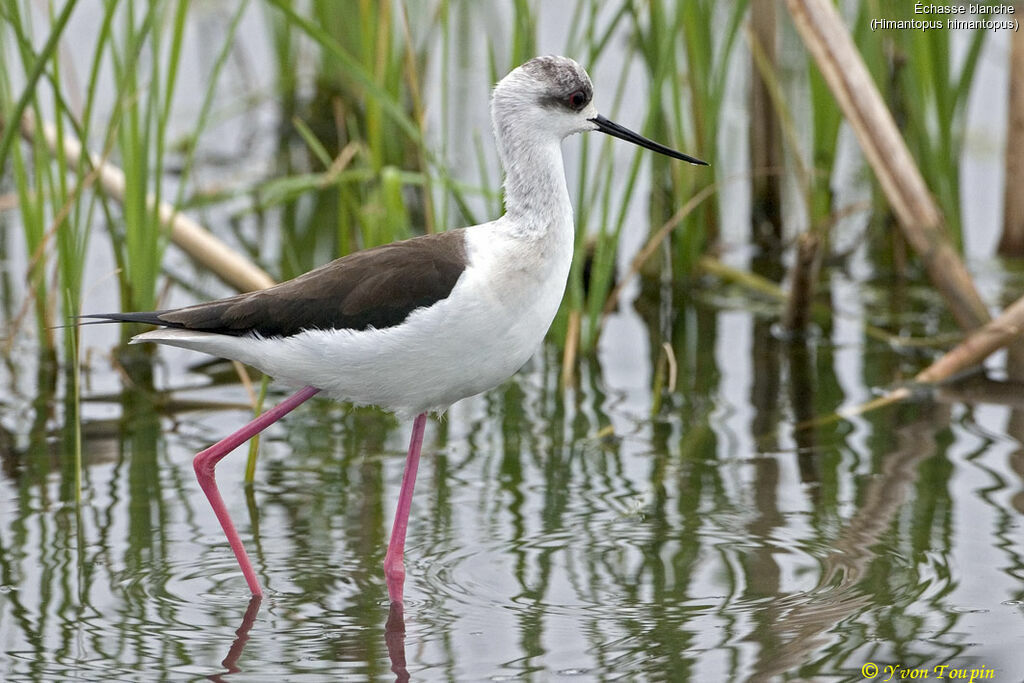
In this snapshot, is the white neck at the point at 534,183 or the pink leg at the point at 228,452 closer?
the white neck at the point at 534,183

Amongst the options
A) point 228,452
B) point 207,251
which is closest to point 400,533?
point 228,452

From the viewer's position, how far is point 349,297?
4.18 metres

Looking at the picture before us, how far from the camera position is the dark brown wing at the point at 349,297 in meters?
4.08

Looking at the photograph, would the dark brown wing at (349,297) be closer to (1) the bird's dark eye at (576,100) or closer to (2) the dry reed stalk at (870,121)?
(1) the bird's dark eye at (576,100)

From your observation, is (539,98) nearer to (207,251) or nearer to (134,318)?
(134,318)

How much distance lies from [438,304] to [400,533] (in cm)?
80

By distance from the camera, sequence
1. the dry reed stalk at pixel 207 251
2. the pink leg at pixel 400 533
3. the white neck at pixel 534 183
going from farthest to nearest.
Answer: the dry reed stalk at pixel 207 251 < the pink leg at pixel 400 533 < the white neck at pixel 534 183

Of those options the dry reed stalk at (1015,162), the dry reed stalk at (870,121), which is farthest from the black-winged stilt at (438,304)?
the dry reed stalk at (1015,162)

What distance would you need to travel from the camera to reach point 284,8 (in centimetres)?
507

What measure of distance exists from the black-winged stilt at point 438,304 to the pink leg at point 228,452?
0.11 metres

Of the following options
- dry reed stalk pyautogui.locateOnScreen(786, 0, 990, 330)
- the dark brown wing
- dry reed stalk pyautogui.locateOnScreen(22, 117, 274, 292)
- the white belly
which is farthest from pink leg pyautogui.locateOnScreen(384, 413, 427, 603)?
dry reed stalk pyautogui.locateOnScreen(786, 0, 990, 330)

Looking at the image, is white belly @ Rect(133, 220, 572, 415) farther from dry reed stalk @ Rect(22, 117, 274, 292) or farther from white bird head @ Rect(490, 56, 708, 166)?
dry reed stalk @ Rect(22, 117, 274, 292)

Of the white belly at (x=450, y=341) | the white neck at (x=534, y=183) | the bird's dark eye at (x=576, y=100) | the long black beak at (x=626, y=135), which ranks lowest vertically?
the white belly at (x=450, y=341)

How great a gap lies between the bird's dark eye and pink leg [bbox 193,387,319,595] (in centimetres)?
113
